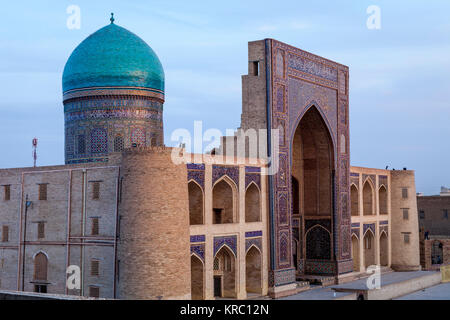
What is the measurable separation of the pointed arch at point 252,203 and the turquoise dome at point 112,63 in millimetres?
6804

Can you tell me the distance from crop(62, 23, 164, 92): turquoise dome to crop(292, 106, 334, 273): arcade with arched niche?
19.7 ft

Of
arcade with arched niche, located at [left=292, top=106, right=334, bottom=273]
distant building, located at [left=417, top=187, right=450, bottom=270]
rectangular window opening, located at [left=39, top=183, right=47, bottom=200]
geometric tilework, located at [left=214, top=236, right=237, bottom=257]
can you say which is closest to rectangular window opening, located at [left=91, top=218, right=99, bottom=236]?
rectangular window opening, located at [left=39, top=183, right=47, bottom=200]

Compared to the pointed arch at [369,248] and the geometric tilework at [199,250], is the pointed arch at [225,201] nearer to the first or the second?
the geometric tilework at [199,250]

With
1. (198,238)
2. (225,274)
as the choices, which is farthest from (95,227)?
(225,274)

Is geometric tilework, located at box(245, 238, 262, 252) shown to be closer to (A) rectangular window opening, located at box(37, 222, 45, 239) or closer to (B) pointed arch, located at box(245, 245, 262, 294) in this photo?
(B) pointed arch, located at box(245, 245, 262, 294)

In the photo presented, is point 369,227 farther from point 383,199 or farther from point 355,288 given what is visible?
point 355,288

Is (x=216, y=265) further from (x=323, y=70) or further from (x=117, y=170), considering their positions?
(x=323, y=70)

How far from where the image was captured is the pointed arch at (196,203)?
1712 cm

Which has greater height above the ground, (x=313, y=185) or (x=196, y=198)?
(x=313, y=185)

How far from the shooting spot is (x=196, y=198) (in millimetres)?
17297

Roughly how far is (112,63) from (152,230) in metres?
10.1

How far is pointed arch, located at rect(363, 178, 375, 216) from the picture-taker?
87.4ft

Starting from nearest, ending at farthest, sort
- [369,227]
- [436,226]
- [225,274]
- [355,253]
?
[225,274], [355,253], [369,227], [436,226]

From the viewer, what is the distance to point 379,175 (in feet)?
89.3
